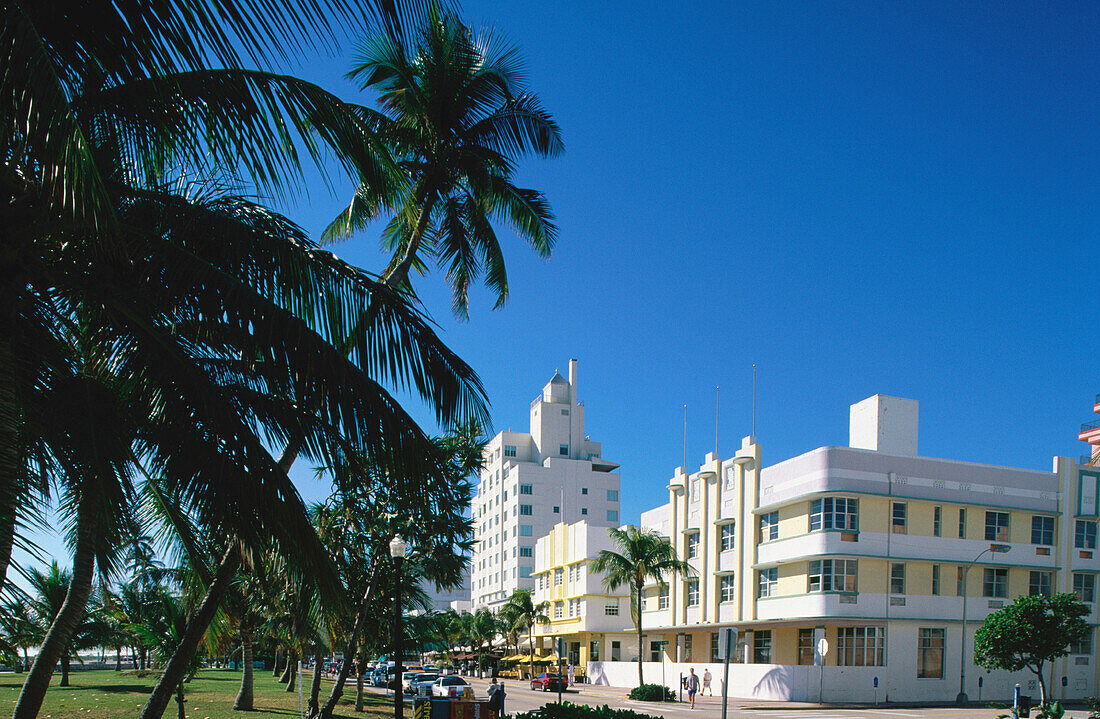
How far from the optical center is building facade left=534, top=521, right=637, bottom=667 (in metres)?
68.9

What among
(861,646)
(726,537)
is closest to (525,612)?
(726,537)

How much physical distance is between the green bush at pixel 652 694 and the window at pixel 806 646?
6792 millimetres

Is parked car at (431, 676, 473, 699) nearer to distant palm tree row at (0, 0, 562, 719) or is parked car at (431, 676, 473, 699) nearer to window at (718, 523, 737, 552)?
window at (718, 523, 737, 552)

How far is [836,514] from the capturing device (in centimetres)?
4316

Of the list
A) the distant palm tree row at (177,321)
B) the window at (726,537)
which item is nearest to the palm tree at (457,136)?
the distant palm tree row at (177,321)

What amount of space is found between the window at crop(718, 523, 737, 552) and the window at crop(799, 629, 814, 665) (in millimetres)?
6784

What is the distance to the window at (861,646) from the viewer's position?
42688 mm

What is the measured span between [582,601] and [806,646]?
26777 millimetres

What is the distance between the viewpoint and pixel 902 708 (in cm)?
3922

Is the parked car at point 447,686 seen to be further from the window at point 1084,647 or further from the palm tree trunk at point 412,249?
the palm tree trunk at point 412,249

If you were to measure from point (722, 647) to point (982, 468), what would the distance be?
99.8ft

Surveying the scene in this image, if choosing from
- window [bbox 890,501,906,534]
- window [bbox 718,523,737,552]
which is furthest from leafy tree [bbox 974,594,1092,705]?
window [bbox 718,523,737,552]

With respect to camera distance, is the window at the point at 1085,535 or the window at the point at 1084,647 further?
the window at the point at 1085,535

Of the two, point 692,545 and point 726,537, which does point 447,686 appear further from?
point 692,545
